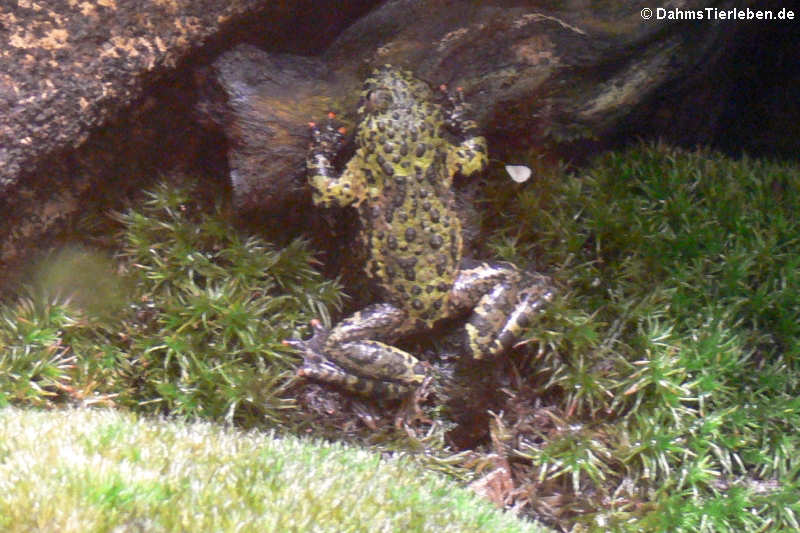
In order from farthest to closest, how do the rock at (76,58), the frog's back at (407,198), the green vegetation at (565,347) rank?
the frog's back at (407,198) < the green vegetation at (565,347) < the rock at (76,58)

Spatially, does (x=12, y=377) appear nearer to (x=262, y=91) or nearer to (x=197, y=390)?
(x=197, y=390)

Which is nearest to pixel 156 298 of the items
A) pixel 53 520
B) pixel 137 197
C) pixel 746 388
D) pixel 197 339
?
pixel 197 339

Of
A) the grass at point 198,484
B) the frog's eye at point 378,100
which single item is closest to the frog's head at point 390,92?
the frog's eye at point 378,100

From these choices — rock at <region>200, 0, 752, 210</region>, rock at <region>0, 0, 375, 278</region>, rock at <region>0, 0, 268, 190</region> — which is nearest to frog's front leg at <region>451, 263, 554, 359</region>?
Result: rock at <region>200, 0, 752, 210</region>

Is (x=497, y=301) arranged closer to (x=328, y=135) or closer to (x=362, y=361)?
(x=362, y=361)

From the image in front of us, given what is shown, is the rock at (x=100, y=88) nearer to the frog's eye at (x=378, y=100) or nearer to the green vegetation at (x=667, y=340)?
the frog's eye at (x=378, y=100)

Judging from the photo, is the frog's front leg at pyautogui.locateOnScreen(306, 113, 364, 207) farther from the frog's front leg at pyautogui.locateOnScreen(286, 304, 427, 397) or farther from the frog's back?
the frog's front leg at pyautogui.locateOnScreen(286, 304, 427, 397)
